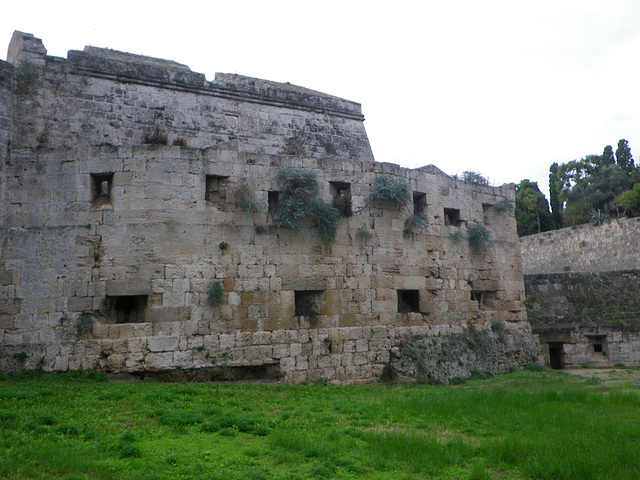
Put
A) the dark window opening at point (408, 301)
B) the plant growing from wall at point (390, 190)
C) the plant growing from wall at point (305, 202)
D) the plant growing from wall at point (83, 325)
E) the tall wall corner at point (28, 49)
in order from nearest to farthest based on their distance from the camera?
the plant growing from wall at point (83, 325), the plant growing from wall at point (305, 202), the tall wall corner at point (28, 49), the plant growing from wall at point (390, 190), the dark window opening at point (408, 301)

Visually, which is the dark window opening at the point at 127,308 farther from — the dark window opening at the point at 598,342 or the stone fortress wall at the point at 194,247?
the dark window opening at the point at 598,342

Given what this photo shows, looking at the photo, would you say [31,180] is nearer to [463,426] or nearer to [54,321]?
[54,321]

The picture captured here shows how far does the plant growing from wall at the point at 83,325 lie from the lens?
9.85m

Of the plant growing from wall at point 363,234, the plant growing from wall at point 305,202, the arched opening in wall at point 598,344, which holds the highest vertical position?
the plant growing from wall at point 305,202

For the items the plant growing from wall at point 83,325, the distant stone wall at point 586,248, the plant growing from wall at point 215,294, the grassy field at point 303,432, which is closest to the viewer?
the grassy field at point 303,432

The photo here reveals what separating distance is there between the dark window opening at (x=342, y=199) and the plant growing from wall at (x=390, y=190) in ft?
2.03

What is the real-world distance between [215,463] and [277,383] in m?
5.08

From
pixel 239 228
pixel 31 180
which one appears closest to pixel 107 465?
pixel 239 228

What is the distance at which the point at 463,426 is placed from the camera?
7.30 metres

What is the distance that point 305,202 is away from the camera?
11.6m

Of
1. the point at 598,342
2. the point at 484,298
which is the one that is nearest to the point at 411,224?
the point at 484,298

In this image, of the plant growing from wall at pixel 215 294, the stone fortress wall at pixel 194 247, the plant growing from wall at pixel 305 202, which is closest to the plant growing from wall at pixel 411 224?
the stone fortress wall at pixel 194 247

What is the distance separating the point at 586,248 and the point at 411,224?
2436 cm

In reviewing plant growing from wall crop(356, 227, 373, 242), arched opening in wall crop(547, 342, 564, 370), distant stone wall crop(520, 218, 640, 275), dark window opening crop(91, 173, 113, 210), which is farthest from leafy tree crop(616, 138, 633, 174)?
dark window opening crop(91, 173, 113, 210)
